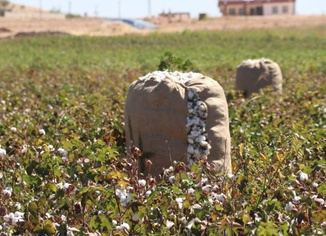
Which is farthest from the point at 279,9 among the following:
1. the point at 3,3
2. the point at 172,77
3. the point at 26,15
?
the point at 172,77

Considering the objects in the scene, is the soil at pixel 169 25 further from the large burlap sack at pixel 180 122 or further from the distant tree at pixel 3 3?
the large burlap sack at pixel 180 122

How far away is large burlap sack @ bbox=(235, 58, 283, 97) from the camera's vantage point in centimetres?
1688

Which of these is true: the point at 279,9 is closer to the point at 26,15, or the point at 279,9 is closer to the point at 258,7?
the point at 258,7

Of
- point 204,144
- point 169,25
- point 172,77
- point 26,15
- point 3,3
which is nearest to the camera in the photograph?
point 204,144

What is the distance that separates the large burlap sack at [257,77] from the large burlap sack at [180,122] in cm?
849

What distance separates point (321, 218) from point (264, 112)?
6809 millimetres

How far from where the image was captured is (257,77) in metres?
17.0

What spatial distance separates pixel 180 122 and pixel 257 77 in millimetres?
8947

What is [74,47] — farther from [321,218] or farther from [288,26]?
[321,218]


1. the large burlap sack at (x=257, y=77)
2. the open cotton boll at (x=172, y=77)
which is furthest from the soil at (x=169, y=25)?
the open cotton boll at (x=172, y=77)

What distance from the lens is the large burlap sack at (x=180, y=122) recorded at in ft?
26.8

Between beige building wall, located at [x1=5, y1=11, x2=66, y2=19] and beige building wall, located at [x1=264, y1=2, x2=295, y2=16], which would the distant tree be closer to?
beige building wall, located at [x1=5, y1=11, x2=66, y2=19]

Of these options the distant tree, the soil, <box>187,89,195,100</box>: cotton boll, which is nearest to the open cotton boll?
<box>187,89,195,100</box>: cotton boll

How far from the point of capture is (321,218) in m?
5.07
